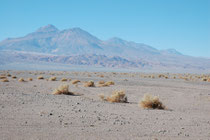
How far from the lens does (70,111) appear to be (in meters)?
11.6

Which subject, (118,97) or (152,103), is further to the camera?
(118,97)

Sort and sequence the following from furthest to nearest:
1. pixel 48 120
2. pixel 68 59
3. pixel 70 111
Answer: pixel 68 59
pixel 70 111
pixel 48 120

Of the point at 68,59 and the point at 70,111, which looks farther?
the point at 68,59

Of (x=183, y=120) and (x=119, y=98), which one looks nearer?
(x=183, y=120)

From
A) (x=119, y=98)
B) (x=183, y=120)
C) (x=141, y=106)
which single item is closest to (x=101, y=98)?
(x=119, y=98)

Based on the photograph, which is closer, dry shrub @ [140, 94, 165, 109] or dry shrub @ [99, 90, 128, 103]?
dry shrub @ [140, 94, 165, 109]

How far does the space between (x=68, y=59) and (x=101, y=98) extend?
582ft

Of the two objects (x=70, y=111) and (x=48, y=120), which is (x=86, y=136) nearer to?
(x=48, y=120)

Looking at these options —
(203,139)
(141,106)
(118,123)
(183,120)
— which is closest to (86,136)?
(118,123)

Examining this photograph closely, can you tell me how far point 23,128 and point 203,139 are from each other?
17.8ft

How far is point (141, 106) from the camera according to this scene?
13.9 m

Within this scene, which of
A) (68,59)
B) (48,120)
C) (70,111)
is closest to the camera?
(48,120)

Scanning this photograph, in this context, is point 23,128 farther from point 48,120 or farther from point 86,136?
point 86,136

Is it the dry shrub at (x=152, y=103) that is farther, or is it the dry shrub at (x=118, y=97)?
the dry shrub at (x=118, y=97)
